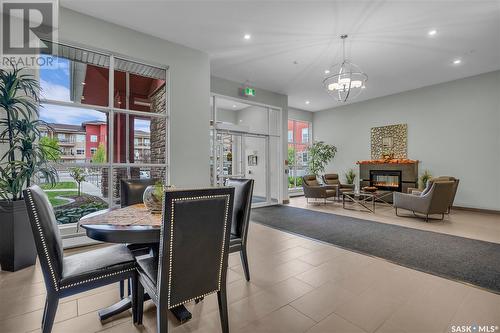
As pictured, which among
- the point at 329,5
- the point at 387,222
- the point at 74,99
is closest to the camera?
the point at 329,5

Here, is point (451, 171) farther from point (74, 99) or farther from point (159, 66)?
point (74, 99)

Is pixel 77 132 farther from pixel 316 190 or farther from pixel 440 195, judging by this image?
pixel 440 195

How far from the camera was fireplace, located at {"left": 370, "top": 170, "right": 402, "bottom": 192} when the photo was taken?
23.8 feet

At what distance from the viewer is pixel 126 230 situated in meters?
1.50

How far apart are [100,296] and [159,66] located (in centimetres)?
377

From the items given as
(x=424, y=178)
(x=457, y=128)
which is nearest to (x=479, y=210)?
(x=424, y=178)

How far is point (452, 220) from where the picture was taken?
5.09m

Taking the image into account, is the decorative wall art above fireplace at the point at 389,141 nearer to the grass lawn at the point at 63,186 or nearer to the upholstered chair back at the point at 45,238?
the grass lawn at the point at 63,186

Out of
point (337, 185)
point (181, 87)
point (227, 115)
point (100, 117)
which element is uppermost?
point (227, 115)

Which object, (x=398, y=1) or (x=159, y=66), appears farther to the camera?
(x=159, y=66)

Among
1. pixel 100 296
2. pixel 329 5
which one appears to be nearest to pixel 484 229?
pixel 329 5

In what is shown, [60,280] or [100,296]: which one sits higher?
[60,280]

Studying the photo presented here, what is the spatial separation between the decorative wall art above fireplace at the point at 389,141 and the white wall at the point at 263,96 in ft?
10.4

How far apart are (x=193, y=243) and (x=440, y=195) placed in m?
5.48
